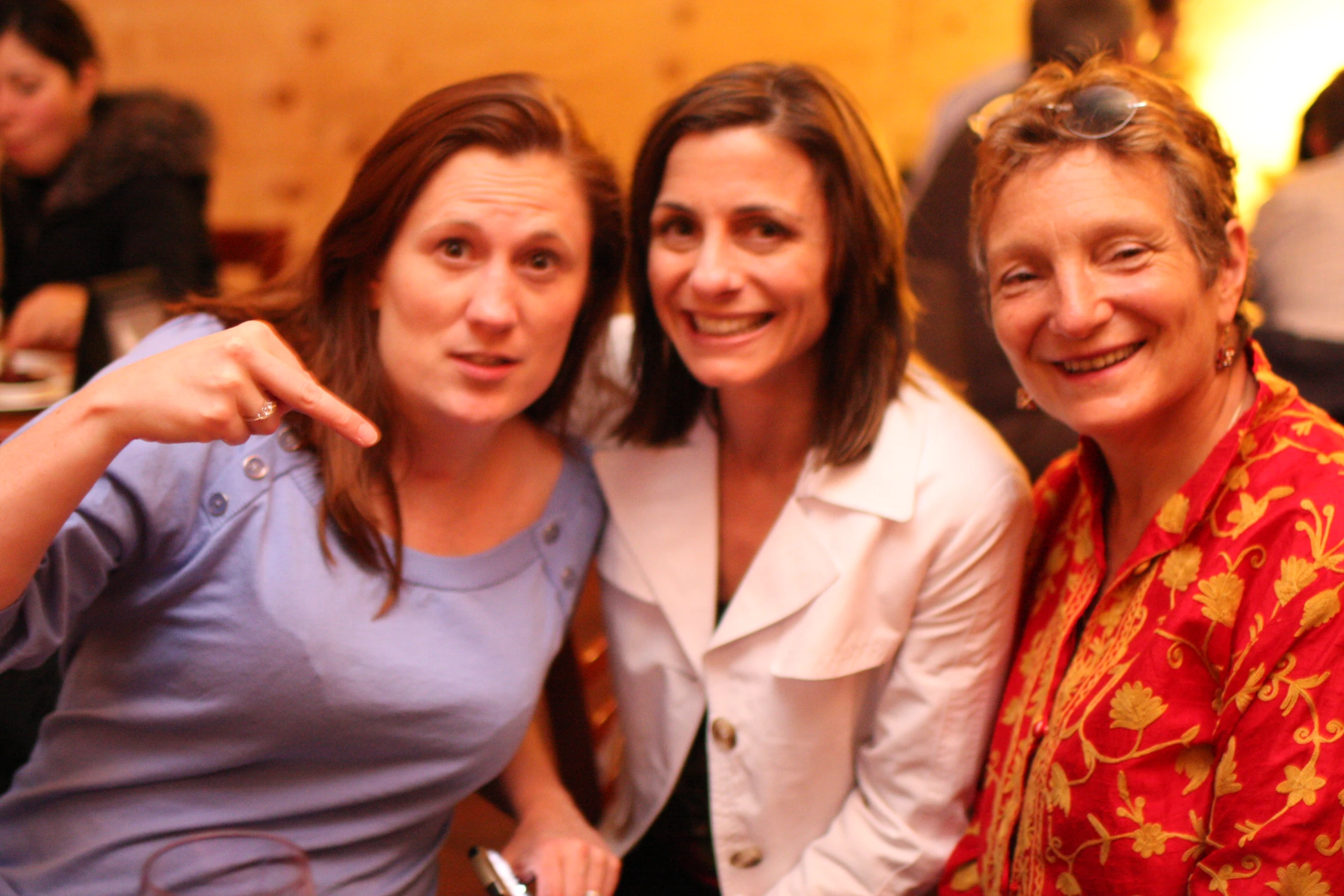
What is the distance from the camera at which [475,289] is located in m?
1.25

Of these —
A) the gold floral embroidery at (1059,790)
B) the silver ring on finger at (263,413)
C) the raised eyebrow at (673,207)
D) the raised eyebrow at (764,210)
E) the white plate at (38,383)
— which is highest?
the raised eyebrow at (764,210)

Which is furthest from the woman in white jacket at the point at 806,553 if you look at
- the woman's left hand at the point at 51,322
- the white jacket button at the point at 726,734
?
the woman's left hand at the point at 51,322

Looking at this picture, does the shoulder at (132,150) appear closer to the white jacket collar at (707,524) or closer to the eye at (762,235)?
the white jacket collar at (707,524)

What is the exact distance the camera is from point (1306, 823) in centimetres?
95

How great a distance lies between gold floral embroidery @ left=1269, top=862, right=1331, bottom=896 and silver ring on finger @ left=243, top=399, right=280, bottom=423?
0.96 metres

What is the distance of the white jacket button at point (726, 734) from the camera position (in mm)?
1398

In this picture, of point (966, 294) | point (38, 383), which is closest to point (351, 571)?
point (38, 383)

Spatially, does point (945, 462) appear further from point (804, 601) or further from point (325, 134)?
point (325, 134)

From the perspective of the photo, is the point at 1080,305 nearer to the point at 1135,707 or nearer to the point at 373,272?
the point at 1135,707

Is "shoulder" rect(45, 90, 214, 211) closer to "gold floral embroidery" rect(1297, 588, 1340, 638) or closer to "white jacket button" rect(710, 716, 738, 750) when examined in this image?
"white jacket button" rect(710, 716, 738, 750)

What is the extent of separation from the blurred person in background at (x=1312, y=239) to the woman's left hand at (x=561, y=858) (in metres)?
→ 1.33

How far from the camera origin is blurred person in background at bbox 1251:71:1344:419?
5.99 feet

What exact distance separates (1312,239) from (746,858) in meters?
1.38

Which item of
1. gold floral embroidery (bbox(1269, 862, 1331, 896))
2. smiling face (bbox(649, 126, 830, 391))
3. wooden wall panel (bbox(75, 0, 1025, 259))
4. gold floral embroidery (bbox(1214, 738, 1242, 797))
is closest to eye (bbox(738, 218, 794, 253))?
smiling face (bbox(649, 126, 830, 391))
